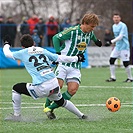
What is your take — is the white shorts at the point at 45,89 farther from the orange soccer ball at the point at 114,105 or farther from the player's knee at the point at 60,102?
the orange soccer ball at the point at 114,105

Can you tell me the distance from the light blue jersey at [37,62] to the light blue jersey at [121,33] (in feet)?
27.8

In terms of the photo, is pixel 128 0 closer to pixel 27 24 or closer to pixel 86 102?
pixel 27 24

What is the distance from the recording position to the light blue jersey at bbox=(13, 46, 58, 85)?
8305mm

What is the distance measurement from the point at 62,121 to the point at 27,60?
1128mm

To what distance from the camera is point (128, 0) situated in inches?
1567

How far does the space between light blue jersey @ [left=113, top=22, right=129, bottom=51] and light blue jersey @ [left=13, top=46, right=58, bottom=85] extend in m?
8.46

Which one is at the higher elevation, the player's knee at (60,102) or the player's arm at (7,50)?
the player's arm at (7,50)

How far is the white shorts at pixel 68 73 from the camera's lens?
9391 mm

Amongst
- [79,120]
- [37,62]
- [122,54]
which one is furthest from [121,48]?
[37,62]

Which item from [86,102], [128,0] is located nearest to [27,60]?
[86,102]

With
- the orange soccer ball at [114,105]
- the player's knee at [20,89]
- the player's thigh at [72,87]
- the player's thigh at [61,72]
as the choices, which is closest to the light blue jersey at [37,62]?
the player's knee at [20,89]

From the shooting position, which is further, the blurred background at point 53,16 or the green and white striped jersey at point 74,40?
the blurred background at point 53,16

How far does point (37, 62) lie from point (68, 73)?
1.28 metres

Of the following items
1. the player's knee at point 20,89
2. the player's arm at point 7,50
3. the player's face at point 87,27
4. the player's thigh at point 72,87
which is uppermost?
the player's face at point 87,27
